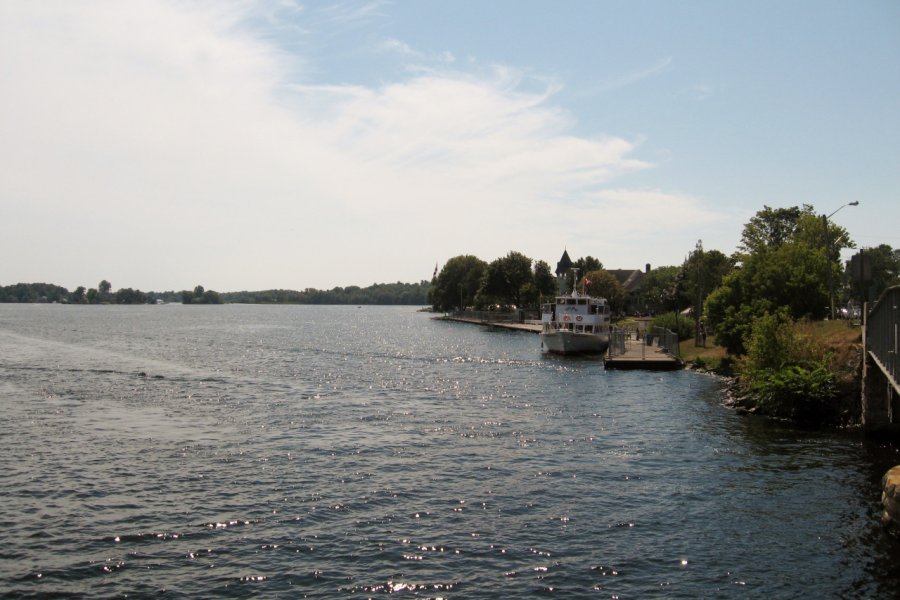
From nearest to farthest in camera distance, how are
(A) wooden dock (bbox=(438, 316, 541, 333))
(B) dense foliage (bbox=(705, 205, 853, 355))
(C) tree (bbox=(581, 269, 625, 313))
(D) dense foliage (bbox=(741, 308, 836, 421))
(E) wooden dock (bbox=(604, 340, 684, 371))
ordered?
(D) dense foliage (bbox=(741, 308, 836, 421)) → (B) dense foliage (bbox=(705, 205, 853, 355)) → (E) wooden dock (bbox=(604, 340, 684, 371)) → (A) wooden dock (bbox=(438, 316, 541, 333)) → (C) tree (bbox=(581, 269, 625, 313))

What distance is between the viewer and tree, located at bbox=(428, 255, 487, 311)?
17425cm

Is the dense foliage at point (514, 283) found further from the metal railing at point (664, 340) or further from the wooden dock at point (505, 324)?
the metal railing at point (664, 340)

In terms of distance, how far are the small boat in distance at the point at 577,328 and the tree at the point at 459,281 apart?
3755 inches

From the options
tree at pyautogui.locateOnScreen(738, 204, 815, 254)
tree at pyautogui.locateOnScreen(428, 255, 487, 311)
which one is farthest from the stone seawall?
tree at pyautogui.locateOnScreen(428, 255, 487, 311)

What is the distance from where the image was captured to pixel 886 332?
995 inches

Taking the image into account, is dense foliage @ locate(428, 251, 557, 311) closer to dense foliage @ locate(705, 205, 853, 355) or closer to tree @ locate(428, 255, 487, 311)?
tree @ locate(428, 255, 487, 311)

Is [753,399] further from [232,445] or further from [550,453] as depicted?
[232,445]

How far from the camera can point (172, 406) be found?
3734cm

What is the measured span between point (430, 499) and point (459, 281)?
157m

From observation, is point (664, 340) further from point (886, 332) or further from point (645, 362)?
point (886, 332)

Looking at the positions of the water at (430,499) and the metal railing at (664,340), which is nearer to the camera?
the water at (430,499)

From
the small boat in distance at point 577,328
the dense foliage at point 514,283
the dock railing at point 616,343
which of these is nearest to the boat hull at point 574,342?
the small boat in distance at point 577,328

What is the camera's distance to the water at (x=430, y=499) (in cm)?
1512

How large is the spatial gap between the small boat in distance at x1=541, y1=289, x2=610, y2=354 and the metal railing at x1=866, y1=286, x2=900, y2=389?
40.3m
